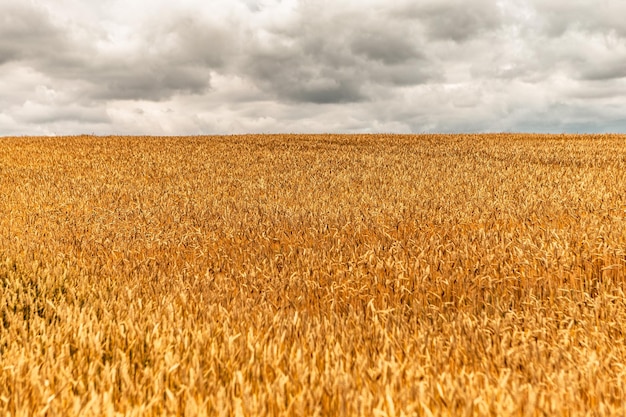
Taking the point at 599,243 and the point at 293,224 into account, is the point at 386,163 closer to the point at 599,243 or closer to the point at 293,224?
the point at 293,224

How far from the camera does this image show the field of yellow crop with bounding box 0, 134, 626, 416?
7.73ft

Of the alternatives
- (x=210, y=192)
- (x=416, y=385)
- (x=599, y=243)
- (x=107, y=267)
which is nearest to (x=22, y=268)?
(x=107, y=267)

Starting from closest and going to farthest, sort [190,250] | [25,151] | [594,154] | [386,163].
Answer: [190,250]
[386,163]
[594,154]
[25,151]

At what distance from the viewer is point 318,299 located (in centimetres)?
429

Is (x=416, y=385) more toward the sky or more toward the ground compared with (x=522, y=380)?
more toward the sky

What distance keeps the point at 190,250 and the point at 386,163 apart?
12091 mm

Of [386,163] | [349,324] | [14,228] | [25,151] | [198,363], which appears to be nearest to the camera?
[198,363]

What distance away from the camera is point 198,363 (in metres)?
2.58

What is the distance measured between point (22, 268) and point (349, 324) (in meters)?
3.63

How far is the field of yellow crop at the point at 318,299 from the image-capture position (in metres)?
2.36

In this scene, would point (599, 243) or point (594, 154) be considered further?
point (594, 154)

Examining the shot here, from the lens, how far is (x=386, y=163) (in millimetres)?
17281

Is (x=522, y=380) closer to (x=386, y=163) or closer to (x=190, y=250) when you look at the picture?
(x=190, y=250)

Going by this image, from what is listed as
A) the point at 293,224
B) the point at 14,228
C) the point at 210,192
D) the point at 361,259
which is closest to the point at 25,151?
the point at 210,192
